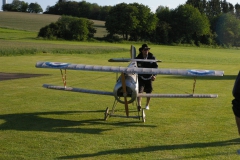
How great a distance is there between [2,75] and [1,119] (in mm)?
10550

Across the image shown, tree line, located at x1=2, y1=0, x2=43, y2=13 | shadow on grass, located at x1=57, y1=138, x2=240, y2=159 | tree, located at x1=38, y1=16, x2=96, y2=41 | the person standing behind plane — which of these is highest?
tree line, located at x1=2, y1=0, x2=43, y2=13

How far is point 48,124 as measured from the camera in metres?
8.76

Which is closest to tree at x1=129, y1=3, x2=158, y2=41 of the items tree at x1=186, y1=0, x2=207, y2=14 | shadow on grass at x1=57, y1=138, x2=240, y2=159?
tree at x1=186, y1=0, x2=207, y2=14

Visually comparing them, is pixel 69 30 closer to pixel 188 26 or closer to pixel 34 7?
pixel 188 26

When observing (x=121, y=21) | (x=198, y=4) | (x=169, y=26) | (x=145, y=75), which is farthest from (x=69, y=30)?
(x=198, y=4)

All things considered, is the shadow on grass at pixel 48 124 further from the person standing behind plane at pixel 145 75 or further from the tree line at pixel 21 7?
the tree line at pixel 21 7

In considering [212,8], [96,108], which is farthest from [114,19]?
[212,8]

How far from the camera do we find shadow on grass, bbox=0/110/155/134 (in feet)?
27.2

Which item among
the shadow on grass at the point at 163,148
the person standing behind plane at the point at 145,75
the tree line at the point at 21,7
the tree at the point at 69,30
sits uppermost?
the tree line at the point at 21,7

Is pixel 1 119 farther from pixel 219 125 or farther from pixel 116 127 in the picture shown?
pixel 219 125

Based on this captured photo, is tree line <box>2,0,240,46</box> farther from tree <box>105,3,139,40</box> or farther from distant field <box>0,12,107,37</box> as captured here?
distant field <box>0,12,107,37</box>

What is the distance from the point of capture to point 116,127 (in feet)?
28.4

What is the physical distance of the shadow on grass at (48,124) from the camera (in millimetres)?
8276

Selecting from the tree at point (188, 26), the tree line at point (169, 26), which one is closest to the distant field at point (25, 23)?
the tree line at point (169, 26)
